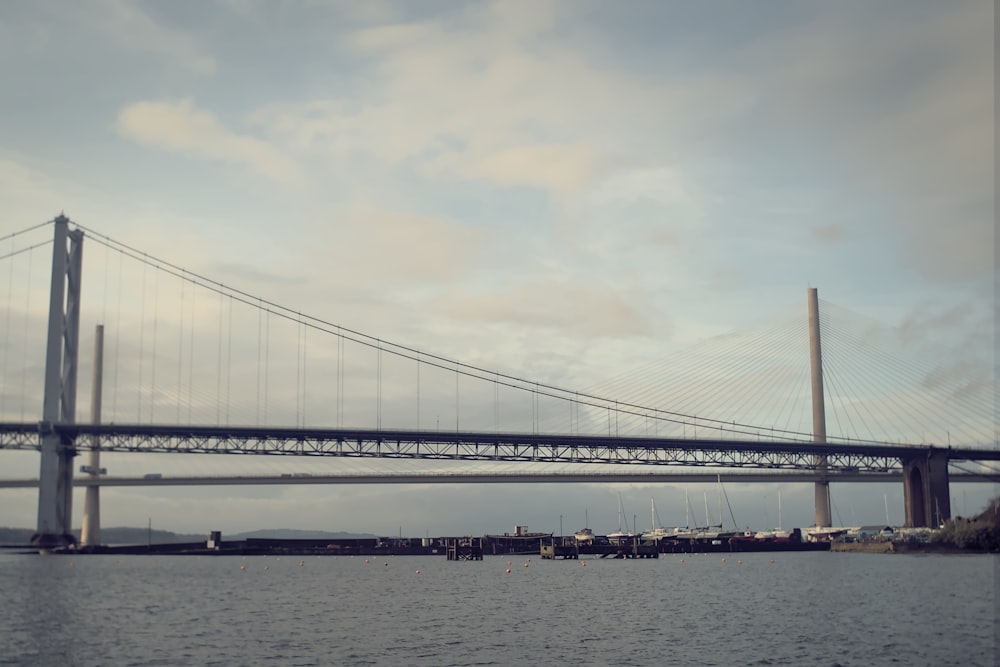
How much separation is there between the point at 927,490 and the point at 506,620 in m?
90.6

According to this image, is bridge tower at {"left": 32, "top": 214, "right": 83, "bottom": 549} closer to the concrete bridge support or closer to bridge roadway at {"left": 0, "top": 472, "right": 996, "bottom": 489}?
bridge roadway at {"left": 0, "top": 472, "right": 996, "bottom": 489}

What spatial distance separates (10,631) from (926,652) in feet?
107

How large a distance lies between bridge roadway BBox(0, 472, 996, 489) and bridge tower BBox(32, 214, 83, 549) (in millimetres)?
17311

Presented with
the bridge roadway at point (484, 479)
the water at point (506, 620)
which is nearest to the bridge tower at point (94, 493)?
the bridge roadway at point (484, 479)

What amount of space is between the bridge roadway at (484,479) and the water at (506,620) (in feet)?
126

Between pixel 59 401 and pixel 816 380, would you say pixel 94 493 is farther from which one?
pixel 816 380

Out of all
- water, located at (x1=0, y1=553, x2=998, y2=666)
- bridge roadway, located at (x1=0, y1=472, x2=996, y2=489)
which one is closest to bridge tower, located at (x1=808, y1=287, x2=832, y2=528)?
bridge roadway, located at (x1=0, y1=472, x2=996, y2=489)

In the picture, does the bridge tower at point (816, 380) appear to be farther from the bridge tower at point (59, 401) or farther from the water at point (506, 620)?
the bridge tower at point (59, 401)

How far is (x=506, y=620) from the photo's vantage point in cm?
4112

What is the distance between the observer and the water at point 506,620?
102 feet

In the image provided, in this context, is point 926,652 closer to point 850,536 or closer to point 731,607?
point 731,607

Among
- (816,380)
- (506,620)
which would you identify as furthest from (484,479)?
(506,620)

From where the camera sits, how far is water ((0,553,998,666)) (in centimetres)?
3097

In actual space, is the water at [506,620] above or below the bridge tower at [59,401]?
below
